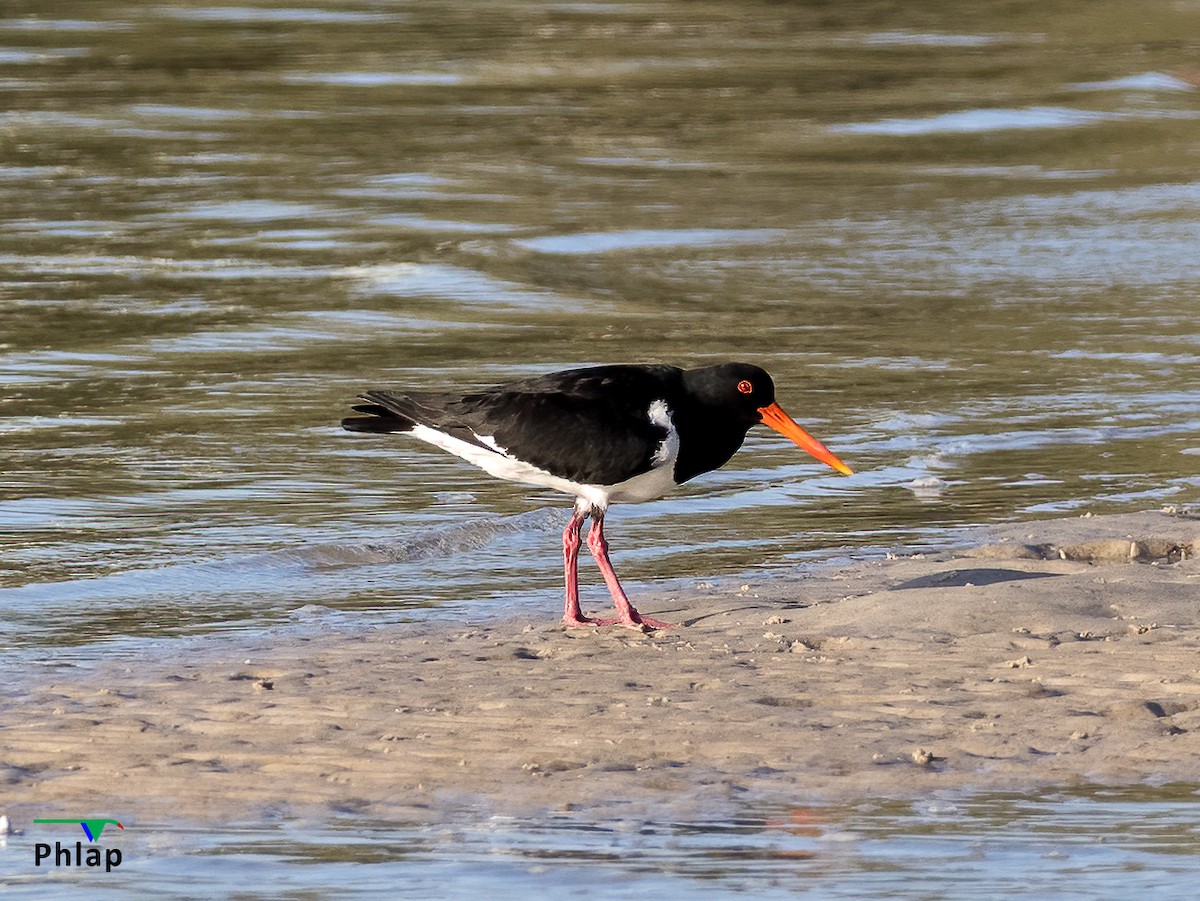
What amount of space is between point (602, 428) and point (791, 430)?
99cm

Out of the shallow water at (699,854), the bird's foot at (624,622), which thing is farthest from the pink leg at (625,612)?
the shallow water at (699,854)

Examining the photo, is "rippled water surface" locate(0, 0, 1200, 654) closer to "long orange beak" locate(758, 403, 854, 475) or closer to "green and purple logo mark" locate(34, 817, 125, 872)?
"long orange beak" locate(758, 403, 854, 475)

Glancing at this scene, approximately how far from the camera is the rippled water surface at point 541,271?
29.7 ft

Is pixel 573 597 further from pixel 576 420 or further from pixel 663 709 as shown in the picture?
pixel 663 709

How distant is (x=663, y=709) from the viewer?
20.5 ft

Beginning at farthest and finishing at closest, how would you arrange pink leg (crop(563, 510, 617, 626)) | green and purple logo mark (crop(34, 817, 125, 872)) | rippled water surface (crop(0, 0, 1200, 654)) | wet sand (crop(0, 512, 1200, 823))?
rippled water surface (crop(0, 0, 1200, 654)) → pink leg (crop(563, 510, 617, 626)) → wet sand (crop(0, 512, 1200, 823)) → green and purple logo mark (crop(34, 817, 125, 872))

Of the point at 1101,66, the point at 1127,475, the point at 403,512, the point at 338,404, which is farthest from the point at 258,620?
the point at 1101,66

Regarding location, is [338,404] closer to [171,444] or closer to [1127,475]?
[171,444]

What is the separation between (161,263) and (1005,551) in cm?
828

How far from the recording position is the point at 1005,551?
8.20 meters

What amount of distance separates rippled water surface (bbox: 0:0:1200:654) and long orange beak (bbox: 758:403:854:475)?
1.86 feet

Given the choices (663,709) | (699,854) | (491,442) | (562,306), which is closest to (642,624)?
(491,442)

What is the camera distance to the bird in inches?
294

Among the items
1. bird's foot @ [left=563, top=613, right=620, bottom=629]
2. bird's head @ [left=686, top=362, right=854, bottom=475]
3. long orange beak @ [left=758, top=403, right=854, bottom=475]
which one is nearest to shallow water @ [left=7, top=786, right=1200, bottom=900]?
bird's foot @ [left=563, top=613, right=620, bottom=629]
